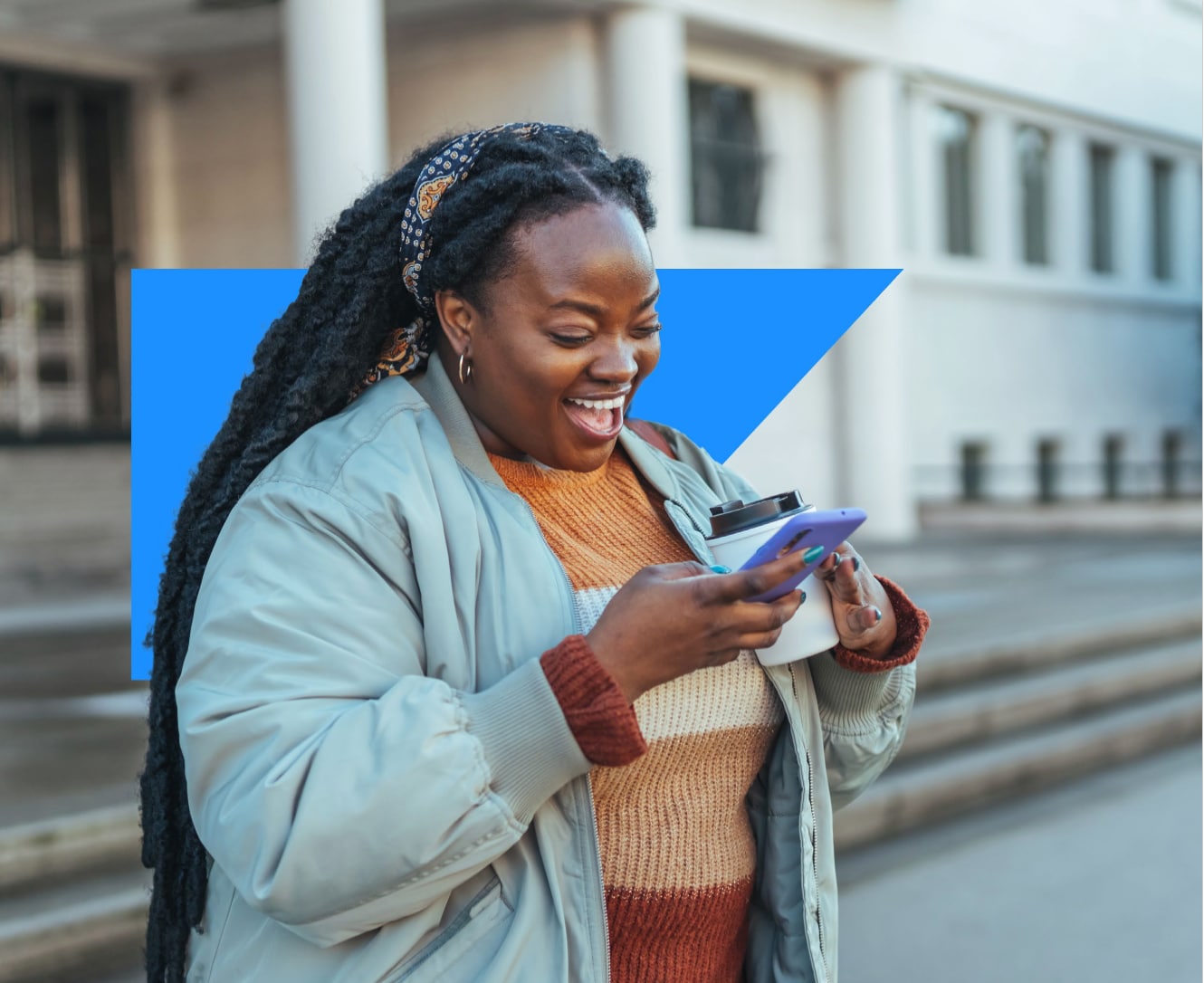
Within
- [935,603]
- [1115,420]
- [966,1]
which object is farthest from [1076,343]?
[935,603]

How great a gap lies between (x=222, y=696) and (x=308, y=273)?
0.58 m

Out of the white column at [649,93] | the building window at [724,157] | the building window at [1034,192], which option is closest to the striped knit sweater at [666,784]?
the white column at [649,93]

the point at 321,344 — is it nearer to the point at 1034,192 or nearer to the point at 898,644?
the point at 898,644

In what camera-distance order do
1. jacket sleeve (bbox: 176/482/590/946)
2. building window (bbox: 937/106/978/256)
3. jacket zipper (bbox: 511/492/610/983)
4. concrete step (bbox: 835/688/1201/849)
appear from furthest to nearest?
building window (bbox: 937/106/978/256) → concrete step (bbox: 835/688/1201/849) → jacket zipper (bbox: 511/492/610/983) → jacket sleeve (bbox: 176/482/590/946)

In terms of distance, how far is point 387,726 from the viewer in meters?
1.34

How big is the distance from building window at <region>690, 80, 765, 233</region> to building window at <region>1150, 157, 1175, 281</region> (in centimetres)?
914

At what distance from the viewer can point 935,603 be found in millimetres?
8961

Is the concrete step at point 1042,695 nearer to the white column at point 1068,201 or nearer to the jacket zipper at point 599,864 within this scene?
the jacket zipper at point 599,864

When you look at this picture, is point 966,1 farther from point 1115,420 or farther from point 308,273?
point 308,273

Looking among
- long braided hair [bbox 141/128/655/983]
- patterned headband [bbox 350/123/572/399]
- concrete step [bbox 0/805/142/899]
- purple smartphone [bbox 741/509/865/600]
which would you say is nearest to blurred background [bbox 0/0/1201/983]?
concrete step [bbox 0/805/142/899]

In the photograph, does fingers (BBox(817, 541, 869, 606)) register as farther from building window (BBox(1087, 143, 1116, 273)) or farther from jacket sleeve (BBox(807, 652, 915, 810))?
building window (BBox(1087, 143, 1116, 273))

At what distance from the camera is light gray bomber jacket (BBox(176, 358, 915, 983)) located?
1.34m

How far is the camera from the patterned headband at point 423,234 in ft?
5.32

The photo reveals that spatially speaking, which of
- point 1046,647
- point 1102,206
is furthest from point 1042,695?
Answer: point 1102,206
